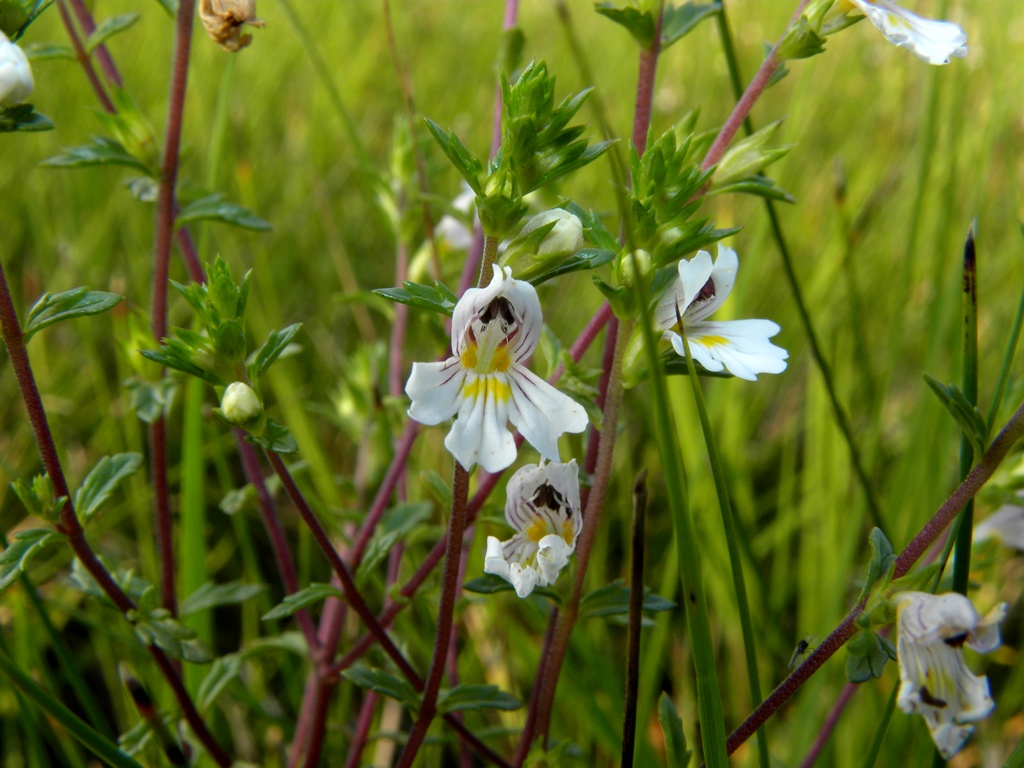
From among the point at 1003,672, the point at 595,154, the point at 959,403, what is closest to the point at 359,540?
the point at 595,154

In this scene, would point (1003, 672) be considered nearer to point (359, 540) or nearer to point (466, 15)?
point (359, 540)

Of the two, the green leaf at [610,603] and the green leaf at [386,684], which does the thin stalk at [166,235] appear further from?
the green leaf at [610,603]

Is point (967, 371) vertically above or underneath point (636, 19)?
underneath

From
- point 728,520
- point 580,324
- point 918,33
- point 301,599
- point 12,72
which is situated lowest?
point 301,599

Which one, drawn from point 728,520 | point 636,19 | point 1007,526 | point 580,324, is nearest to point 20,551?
point 728,520

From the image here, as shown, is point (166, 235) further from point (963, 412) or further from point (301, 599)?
point (963, 412)

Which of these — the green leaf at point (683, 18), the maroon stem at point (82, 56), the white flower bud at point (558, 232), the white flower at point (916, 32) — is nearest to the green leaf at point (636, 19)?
the green leaf at point (683, 18)
